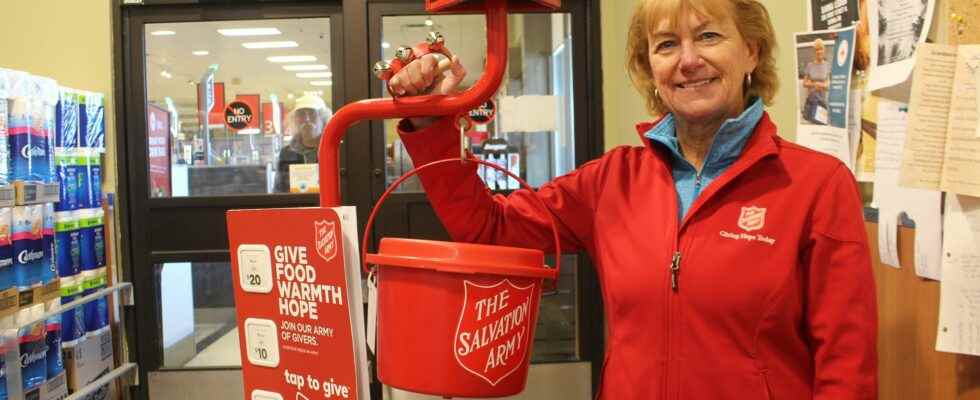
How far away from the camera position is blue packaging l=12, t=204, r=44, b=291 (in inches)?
111

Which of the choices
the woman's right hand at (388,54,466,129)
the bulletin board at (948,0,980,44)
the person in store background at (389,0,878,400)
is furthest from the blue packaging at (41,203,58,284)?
the bulletin board at (948,0,980,44)

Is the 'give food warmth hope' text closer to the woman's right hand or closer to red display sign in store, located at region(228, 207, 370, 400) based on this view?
red display sign in store, located at region(228, 207, 370, 400)

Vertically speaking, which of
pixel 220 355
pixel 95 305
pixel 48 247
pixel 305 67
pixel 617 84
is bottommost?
pixel 220 355

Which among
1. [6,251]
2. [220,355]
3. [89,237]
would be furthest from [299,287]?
[220,355]

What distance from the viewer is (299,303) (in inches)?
47.8

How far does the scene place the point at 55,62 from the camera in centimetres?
386

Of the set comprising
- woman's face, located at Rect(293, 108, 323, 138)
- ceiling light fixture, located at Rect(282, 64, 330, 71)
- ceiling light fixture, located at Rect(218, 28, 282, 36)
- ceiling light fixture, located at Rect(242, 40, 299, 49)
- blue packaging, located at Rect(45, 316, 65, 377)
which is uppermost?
ceiling light fixture, located at Rect(218, 28, 282, 36)

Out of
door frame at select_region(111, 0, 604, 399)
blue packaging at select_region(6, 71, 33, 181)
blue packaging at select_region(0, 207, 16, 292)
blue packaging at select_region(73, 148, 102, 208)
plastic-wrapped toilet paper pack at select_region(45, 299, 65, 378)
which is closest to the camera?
blue packaging at select_region(0, 207, 16, 292)

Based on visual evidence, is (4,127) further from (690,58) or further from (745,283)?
(745,283)

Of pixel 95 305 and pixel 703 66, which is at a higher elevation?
pixel 703 66

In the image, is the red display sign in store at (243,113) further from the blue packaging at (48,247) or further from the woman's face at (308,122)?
A: the blue packaging at (48,247)

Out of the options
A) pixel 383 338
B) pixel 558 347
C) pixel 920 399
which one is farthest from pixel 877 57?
pixel 558 347

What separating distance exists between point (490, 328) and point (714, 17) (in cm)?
64

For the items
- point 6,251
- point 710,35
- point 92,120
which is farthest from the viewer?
point 92,120
